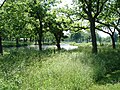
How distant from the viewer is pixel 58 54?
18.8 metres

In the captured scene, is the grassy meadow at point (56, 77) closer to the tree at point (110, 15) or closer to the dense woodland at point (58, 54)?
the dense woodland at point (58, 54)

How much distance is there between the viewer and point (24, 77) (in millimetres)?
11055

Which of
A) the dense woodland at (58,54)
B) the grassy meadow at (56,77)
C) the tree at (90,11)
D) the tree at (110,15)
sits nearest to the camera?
the grassy meadow at (56,77)

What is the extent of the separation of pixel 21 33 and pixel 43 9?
26.9 ft

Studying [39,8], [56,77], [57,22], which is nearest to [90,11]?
[39,8]

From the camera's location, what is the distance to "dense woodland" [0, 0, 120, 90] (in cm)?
1130

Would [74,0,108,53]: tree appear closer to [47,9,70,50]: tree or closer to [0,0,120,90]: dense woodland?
[0,0,120,90]: dense woodland

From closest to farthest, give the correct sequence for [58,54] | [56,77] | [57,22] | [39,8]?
[56,77]
[58,54]
[39,8]
[57,22]

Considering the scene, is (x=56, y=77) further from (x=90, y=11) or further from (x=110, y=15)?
(x=110, y=15)

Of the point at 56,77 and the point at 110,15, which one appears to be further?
the point at 110,15

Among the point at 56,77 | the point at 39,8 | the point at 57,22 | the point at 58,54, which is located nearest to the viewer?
the point at 56,77

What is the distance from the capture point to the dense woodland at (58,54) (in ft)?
37.1

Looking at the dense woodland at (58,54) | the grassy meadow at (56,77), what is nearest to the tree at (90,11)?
the dense woodland at (58,54)

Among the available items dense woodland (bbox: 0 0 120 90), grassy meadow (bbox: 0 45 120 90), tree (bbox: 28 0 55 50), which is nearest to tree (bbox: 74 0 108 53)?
dense woodland (bbox: 0 0 120 90)
